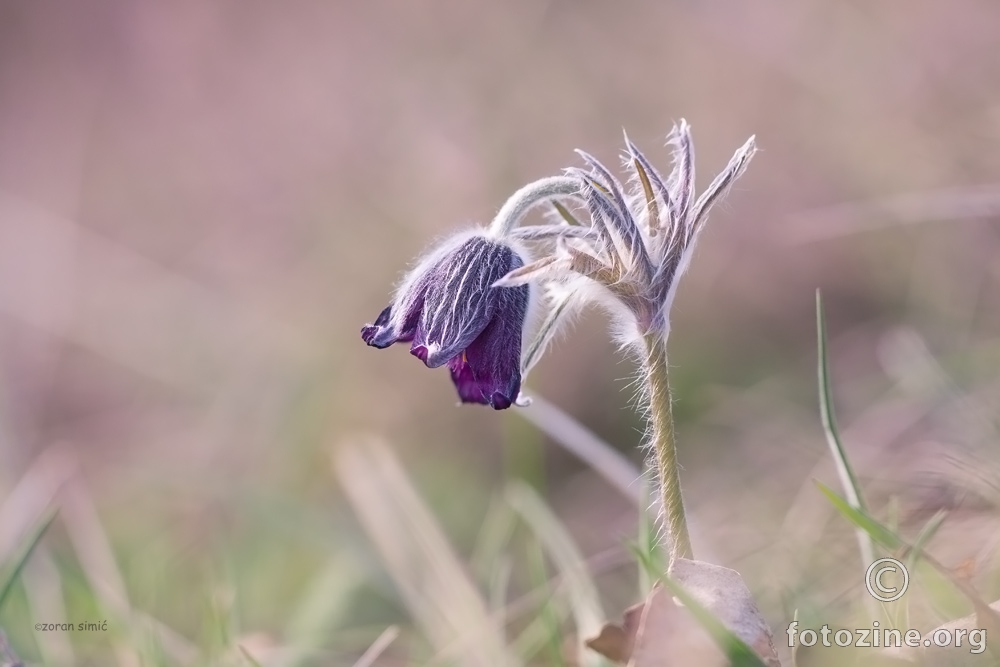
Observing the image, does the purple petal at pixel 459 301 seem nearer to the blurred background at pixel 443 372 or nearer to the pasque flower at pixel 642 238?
the pasque flower at pixel 642 238

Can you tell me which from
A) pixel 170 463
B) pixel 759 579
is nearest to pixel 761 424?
pixel 759 579

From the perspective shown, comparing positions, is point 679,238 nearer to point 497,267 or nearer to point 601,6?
point 497,267

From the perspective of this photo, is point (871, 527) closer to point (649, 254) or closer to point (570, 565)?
point (649, 254)

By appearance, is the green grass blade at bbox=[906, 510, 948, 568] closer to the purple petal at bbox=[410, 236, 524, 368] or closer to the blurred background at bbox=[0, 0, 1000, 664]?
the blurred background at bbox=[0, 0, 1000, 664]

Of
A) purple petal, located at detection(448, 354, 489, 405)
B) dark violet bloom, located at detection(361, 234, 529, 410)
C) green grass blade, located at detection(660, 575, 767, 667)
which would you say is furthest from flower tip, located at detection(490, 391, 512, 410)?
green grass blade, located at detection(660, 575, 767, 667)

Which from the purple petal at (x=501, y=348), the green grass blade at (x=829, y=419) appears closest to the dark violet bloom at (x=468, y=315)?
the purple petal at (x=501, y=348)

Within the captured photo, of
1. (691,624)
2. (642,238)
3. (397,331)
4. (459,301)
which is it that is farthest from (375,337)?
(691,624)
